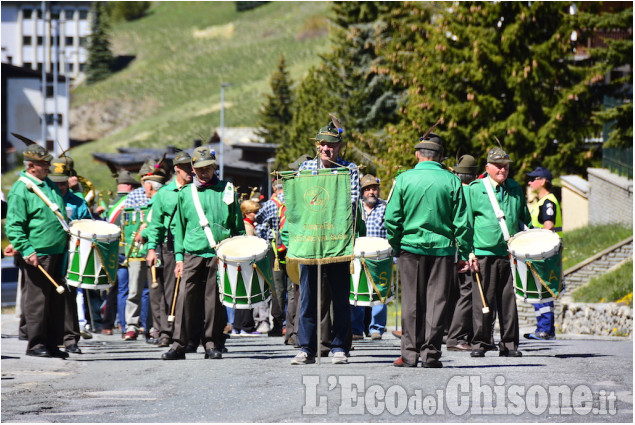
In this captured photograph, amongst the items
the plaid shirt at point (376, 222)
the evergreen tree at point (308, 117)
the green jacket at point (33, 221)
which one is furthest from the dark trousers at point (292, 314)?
the evergreen tree at point (308, 117)

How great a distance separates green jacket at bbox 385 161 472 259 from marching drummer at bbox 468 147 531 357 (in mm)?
1475

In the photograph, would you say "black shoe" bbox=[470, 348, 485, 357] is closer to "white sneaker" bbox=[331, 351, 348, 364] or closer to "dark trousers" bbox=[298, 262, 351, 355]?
"dark trousers" bbox=[298, 262, 351, 355]

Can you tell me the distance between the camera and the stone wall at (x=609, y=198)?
103 ft

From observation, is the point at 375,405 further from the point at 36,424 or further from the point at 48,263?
the point at 48,263

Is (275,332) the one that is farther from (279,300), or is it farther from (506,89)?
(506,89)

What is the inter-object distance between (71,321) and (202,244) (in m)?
2.59

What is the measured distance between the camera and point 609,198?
33469 millimetres

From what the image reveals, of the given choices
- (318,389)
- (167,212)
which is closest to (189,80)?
(167,212)

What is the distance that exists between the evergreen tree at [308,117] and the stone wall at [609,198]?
3403 cm

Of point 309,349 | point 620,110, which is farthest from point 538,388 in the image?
point 620,110

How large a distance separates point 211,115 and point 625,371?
12716cm

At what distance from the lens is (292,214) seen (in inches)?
498

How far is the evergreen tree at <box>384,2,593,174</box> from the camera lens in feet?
125

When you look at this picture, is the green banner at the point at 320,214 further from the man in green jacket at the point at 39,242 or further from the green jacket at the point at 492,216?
the man in green jacket at the point at 39,242
